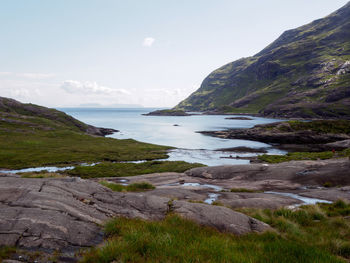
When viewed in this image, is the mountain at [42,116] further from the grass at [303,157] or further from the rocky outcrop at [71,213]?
the rocky outcrop at [71,213]

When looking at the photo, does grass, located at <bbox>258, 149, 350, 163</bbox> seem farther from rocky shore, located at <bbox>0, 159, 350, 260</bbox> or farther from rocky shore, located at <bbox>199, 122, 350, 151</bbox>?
rocky shore, located at <bbox>0, 159, 350, 260</bbox>

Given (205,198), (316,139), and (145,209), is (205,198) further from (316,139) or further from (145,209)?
(316,139)

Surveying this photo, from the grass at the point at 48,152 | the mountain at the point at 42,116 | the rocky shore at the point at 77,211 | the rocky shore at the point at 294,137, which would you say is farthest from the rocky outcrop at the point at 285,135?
the mountain at the point at 42,116

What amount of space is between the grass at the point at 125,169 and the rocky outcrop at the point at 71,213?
27.0m

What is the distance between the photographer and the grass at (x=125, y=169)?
132 feet

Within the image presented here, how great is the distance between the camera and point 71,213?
8.55 metres

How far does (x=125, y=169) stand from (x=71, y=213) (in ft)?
121

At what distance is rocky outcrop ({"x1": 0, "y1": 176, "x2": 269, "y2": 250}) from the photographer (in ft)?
21.7

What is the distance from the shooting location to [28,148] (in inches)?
2389

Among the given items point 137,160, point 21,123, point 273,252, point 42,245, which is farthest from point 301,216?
point 21,123

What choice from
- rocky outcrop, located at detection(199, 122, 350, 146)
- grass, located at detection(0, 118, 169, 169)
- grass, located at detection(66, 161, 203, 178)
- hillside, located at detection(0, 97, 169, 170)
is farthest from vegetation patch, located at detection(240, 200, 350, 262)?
rocky outcrop, located at detection(199, 122, 350, 146)

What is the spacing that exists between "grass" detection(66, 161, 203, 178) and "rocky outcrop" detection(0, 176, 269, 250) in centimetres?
2702

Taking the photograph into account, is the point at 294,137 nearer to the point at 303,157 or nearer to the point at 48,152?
the point at 303,157

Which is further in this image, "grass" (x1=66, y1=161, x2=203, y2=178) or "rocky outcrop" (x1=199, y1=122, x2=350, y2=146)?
"rocky outcrop" (x1=199, y1=122, x2=350, y2=146)
